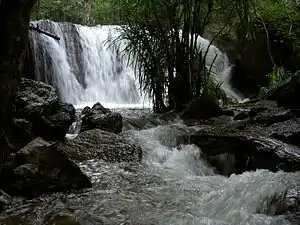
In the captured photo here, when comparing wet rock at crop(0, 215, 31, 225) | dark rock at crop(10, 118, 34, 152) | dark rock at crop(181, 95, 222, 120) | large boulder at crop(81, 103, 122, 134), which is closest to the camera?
wet rock at crop(0, 215, 31, 225)

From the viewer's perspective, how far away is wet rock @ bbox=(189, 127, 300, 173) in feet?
12.0

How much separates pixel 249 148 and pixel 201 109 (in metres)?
1.95

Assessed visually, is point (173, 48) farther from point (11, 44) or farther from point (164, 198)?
point (11, 44)

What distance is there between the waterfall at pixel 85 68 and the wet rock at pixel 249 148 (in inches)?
181

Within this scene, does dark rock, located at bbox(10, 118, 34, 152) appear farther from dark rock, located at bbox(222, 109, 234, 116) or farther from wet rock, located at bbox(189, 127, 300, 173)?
dark rock, located at bbox(222, 109, 234, 116)

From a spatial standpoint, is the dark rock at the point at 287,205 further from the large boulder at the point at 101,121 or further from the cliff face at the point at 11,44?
the large boulder at the point at 101,121

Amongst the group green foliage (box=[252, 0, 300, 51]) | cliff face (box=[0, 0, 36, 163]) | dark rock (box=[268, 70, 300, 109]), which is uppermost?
green foliage (box=[252, 0, 300, 51])

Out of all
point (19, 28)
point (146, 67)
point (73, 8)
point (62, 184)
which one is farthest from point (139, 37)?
point (73, 8)

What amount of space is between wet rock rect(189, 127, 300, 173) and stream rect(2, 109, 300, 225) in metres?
0.19

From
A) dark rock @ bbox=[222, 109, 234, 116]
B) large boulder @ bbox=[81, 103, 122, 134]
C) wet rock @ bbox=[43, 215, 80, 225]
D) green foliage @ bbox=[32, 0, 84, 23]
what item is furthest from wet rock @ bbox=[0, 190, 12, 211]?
green foliage @ bbox=[32, 0, 84, 23]

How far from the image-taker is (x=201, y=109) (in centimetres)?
592

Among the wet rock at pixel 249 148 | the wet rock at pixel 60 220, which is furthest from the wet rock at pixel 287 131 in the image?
the wet rock at pixel 60 220

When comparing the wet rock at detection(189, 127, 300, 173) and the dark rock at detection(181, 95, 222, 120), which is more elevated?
the dark rock at detection(181, 95, 222, 120)

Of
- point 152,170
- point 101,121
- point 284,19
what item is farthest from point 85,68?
point 152,170
